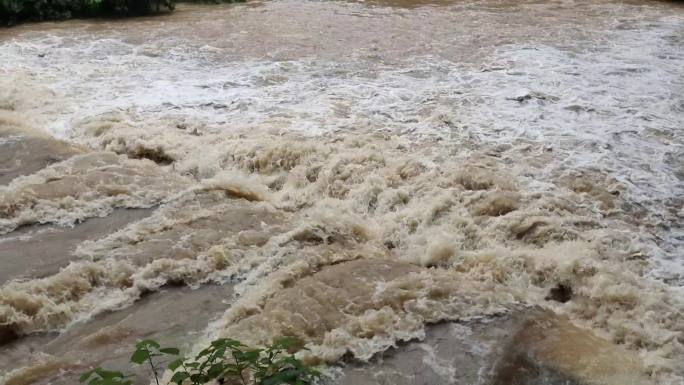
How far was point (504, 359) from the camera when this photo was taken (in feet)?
10.6

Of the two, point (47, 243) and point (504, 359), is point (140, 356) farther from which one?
point (47, 243)

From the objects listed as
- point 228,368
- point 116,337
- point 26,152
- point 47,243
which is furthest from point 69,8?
point 228,368

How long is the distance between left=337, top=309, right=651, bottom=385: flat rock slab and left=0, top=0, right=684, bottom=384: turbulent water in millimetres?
115

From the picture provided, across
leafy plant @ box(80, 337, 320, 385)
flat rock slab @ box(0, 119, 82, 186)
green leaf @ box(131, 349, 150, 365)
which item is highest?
green leaf @ box(131, 349, 150, 365)

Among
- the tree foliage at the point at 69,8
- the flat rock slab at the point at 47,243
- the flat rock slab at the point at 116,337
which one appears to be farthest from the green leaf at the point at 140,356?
the tree foliage at the point at 69,8

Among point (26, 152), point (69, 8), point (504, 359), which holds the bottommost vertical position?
point (504, 359)

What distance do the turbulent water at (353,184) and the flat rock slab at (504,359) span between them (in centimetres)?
11

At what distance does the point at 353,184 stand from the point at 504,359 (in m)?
2.35

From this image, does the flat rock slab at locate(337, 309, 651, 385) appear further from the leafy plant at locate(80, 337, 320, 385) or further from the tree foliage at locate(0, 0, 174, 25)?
the tree foliage at locate(0, 0, 174, 25)

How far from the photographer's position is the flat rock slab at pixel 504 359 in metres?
→ 3.04

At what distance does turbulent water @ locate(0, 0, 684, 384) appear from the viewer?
364 cm

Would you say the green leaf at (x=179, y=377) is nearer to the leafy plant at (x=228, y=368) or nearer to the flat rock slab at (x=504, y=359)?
the leafy plant at (x=228, y=368)

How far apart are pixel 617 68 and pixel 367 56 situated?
2.96 metres

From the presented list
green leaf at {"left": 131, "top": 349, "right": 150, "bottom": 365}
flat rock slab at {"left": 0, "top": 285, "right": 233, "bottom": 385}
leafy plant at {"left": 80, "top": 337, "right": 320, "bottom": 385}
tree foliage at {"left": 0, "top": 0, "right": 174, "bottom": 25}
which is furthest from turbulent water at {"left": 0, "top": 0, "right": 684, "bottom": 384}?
tree foliage at {"left": 0, "top": 0, "right": 174, "bottom": 25}
